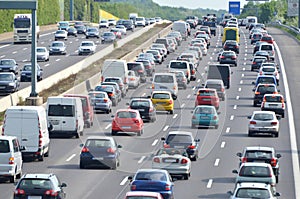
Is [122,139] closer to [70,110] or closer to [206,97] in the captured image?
[70,110]

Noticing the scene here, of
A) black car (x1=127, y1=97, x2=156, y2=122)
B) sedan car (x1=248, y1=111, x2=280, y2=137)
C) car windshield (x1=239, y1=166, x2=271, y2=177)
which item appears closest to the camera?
car windshield (x1=239, y1=166, x2=271, y2=177)

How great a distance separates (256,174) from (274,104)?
2758 centimetres

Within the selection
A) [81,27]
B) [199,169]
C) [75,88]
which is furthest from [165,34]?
[199,169]

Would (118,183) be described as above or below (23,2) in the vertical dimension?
below

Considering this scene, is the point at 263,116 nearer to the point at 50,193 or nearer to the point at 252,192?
the point at 252,192

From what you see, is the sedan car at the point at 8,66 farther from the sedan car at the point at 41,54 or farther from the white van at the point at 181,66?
the white van at the point at 181,66

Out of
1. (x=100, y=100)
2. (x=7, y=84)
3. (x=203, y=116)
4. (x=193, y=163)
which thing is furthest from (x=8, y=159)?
(x=7, y=84)

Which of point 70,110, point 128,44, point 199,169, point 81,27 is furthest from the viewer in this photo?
point 81,27

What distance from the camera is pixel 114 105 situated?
6688cm

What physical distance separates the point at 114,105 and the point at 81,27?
73.0 m

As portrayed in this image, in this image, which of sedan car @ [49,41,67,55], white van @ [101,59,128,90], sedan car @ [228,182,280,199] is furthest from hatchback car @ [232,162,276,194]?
sedan car @ [49,41,67,55]

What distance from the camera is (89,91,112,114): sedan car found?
205 ft

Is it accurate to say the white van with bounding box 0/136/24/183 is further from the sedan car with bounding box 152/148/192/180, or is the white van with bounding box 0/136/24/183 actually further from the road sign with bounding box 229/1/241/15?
the road sign with bounding box 229/1/241/15

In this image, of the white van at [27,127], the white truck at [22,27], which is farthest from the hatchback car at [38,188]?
the white truck at [22,27]
